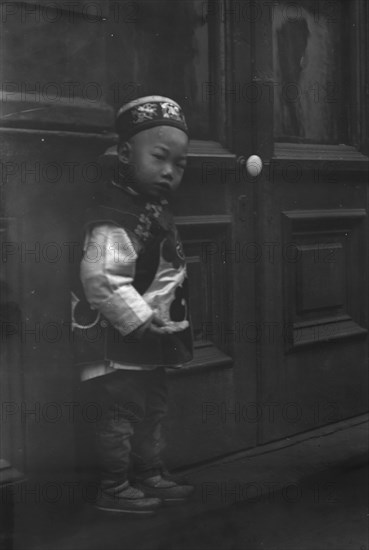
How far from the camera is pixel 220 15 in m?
3.08

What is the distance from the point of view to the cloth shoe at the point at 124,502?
2.71m

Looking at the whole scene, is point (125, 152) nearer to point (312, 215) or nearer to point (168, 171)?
point (168, 171)

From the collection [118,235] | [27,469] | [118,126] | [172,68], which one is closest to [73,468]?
[27,469]

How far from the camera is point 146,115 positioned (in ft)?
8.66

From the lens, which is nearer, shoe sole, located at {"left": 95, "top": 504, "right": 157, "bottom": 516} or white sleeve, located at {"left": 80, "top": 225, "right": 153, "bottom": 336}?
white sleeve, located at {"left": 80, "top": 225, "right": 153, "bottom": 336}

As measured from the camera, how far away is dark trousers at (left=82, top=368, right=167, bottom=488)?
2676 mm

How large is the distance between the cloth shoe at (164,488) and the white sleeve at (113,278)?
530mm

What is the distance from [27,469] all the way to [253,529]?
0.73 meters

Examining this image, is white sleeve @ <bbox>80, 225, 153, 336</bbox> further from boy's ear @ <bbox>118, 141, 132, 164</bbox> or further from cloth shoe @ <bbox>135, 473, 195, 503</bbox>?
A: cloth shoe @ <bbox>135, 473, 195, 503</bbox>

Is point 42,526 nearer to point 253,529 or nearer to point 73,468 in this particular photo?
point 73,468

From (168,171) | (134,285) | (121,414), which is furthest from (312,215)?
(121,414)

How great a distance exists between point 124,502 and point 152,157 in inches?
41.3

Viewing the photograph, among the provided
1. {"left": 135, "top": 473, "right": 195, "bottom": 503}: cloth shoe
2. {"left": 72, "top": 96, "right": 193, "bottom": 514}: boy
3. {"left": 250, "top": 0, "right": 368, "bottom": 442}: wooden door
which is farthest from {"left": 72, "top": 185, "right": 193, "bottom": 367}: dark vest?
{"left": 250, "top": 0, "right": 368, "bottom": 442}: wooden door

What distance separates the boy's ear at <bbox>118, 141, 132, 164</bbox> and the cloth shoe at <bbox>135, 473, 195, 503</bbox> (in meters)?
1.00
